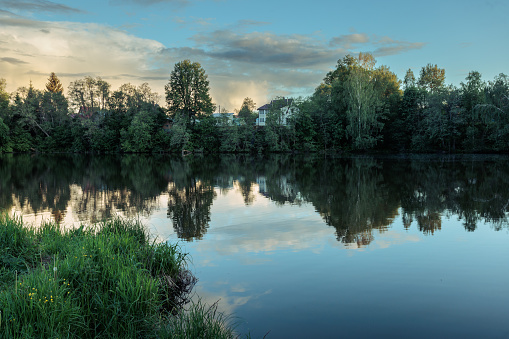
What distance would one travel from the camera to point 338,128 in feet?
238

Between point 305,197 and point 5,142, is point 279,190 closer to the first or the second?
point 305,197

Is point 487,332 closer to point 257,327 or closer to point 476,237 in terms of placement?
point 257,327

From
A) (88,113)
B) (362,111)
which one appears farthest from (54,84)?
(362,111)

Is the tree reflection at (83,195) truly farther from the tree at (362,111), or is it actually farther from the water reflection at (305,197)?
the tree at (362,111)

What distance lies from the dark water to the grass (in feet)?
3.91

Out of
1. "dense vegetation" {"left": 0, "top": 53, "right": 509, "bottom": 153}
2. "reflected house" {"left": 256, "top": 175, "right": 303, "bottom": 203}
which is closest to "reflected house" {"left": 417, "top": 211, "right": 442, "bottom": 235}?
"reflected house" {"left": 256, "top": 175, "right": 303, "bottom": 203}

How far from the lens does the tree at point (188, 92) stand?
3388 inches

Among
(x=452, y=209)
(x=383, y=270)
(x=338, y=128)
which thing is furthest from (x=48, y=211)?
(x=338, y=128)

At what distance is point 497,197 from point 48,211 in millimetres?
Result: 26293

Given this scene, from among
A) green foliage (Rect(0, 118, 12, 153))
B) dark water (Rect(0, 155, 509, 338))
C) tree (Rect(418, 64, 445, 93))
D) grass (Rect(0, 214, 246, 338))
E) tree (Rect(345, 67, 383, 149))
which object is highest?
tree (Rect(418, 64, 445, 93))

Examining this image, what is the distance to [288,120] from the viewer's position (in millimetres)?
76000

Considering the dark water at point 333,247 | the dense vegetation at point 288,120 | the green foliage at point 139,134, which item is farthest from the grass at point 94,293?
the green foliage at point 139,134

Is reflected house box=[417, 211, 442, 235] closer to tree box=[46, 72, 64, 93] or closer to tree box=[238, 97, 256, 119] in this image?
tree box=[238, 97, 256, 119]

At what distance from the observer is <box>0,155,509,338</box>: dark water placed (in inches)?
299
